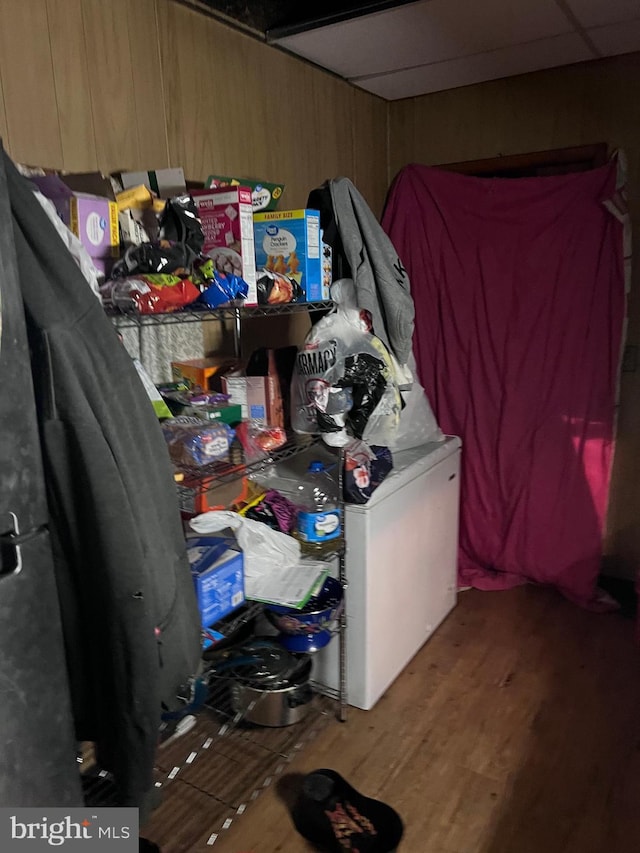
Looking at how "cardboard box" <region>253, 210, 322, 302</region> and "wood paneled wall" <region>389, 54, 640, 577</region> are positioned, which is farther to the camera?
"wood paneled wall" <region>389, 54, 640, 577</region>

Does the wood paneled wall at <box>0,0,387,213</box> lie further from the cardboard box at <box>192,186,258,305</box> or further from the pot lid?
the pot lid

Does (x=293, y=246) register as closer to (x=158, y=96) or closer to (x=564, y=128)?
(x=158, y=96)

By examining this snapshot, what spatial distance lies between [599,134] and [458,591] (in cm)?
183

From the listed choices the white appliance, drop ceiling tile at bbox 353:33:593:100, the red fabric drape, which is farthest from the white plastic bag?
drop ceiling tile at bbox 353:33:593:100

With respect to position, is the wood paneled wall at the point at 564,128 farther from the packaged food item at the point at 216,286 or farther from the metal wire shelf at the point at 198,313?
the packaged food item at the point at 216,286

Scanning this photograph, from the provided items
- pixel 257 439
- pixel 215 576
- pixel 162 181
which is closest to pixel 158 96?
pixel 162 181

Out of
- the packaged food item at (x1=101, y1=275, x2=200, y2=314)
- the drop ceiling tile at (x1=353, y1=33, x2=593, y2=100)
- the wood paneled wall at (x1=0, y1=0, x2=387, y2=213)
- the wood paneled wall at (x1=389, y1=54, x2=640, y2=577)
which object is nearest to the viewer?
the packaged food item at (x1=101, y1=275, x2=200, y2=314)

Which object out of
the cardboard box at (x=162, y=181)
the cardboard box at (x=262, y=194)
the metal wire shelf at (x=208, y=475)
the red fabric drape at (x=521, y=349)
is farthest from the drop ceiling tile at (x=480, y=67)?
the metal wire shelf at (x=208, y=475)

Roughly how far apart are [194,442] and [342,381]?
0.46 m

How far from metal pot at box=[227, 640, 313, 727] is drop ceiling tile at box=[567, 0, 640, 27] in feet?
6.56

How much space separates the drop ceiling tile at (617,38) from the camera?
203 cm

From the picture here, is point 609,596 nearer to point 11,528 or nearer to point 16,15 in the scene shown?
point 11,528

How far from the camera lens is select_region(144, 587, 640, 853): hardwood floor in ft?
5.09

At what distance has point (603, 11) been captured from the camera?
1895 mm
